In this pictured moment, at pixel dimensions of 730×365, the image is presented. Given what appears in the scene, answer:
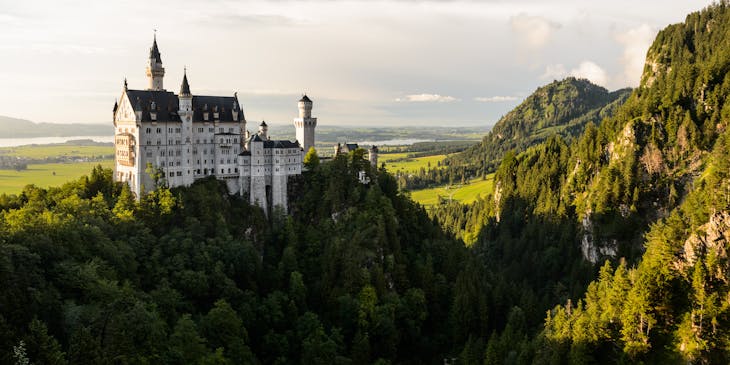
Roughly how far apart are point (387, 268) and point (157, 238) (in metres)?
36.8

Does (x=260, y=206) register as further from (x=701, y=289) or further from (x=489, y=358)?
(x=701, y=289)

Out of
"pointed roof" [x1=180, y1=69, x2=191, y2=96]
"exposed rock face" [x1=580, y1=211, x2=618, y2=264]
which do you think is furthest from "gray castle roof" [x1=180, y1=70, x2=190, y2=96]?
"exposed rock face" [x1=580, y1=211, x2=618, y2=264]

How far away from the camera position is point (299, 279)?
284 feet

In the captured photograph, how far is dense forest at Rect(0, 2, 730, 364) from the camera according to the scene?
62.8 m

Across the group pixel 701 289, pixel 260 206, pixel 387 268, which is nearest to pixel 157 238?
Result: pixel 260 206

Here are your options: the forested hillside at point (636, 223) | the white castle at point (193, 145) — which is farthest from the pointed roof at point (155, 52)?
the forested hillside at point (636, 223)

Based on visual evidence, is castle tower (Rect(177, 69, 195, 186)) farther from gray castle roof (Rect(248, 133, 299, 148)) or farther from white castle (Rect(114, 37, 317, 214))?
gray castle roof (Rect(248, 133, 299, 148))

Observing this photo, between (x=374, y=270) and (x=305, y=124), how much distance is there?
108ft

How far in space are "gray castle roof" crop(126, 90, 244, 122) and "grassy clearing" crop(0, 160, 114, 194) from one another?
126 feet

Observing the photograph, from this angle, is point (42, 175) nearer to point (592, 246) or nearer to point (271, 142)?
point (271, 142)

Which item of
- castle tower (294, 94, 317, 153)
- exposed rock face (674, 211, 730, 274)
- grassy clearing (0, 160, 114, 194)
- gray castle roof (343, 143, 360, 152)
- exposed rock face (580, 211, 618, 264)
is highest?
castle tower (294, 94, 317, 153)

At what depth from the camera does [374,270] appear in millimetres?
91375

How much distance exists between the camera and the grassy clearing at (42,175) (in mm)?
123438

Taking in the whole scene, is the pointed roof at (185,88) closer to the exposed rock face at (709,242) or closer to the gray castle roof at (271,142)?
the gray castle roof at (271,142)
